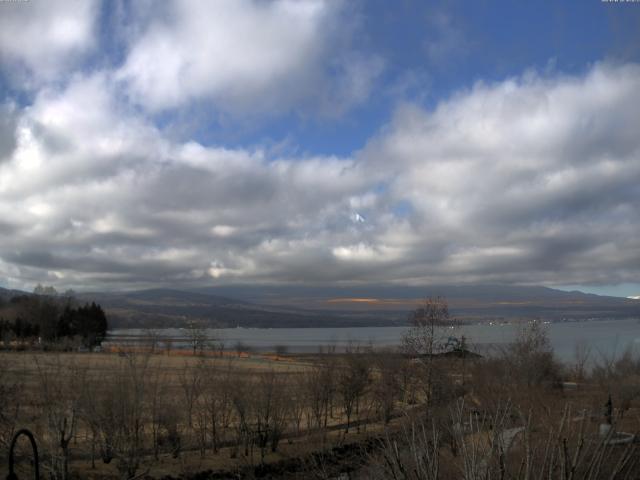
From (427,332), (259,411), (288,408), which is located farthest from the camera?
(427,332)

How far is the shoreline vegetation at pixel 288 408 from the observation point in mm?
31172

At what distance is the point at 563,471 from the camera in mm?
8617

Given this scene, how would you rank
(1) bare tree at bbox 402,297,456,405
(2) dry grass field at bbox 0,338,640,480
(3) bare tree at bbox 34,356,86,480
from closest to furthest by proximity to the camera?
1. (3) bare tree at bbox 34,356,86,480
2. (2) dry grass field at bbox 0,338,640,480
3. (1) bare tree at bbox 402,297,456,405

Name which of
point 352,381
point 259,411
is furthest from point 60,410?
point 352,381

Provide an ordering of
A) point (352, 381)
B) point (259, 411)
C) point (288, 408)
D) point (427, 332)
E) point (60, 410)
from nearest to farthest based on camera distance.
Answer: point (60, 410) < point (259, 411) < point (288, 408) < point (427, 332) < point (352, 381)

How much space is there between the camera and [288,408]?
45.2 meters

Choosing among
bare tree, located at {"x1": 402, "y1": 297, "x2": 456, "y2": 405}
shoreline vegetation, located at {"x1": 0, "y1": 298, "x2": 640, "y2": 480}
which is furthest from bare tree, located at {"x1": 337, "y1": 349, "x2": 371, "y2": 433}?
bare tree, located at {"x1": 402, "y1": 297, "x2": 456, "y2": 405}

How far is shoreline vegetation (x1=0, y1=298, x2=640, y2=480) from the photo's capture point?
1227 inches

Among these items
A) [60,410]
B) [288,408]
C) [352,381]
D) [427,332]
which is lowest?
[288,408]

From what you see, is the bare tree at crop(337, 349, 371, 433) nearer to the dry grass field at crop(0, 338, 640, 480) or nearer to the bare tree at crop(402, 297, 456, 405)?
the dry grass field at crop(0, 338, 640, 480)

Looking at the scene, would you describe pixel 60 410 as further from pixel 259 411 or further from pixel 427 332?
pixel 427 332

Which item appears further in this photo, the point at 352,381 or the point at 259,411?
the point at 352,381

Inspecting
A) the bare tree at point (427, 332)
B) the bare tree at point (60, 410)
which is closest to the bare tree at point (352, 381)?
the bare tree at point (427, 332)

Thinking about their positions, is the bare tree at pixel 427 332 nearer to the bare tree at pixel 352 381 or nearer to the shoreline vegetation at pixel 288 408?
the shoreline vegetation at pixel 288 408
